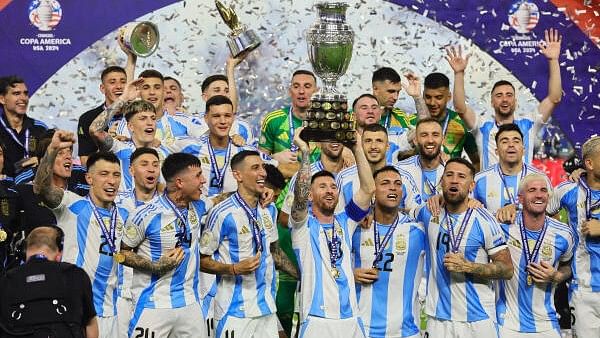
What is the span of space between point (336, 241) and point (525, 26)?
493cm

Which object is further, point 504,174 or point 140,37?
point 140,37

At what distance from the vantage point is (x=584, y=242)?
12.2m

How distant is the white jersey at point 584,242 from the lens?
12.1 meters

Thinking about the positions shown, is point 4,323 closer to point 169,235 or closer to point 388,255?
point 169,235

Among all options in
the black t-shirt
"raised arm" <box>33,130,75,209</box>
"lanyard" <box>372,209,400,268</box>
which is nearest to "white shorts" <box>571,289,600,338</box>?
"lanyard" <box>372,209,400,268</box>

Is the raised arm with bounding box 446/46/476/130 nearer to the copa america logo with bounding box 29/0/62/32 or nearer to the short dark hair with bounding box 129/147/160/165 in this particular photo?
the short dark hair with bounding box 129/147/160/165

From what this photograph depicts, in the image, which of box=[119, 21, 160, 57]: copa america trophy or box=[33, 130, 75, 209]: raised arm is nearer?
box=[33, 130, 75, 209]: raised arm

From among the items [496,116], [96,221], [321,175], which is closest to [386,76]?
[496,116]

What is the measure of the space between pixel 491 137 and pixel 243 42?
236 cm

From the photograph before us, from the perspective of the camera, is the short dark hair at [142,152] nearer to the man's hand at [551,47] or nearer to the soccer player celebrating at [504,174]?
the soccer player celebrating at [504,174]

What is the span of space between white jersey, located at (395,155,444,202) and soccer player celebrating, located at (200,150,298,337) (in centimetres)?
166

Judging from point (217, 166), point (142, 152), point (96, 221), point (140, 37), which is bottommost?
point (96, 221)

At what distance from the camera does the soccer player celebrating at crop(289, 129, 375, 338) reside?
36.2 ft

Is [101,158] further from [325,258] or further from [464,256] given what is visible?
[464,256]
